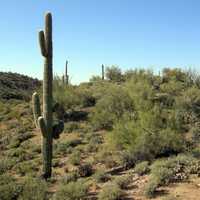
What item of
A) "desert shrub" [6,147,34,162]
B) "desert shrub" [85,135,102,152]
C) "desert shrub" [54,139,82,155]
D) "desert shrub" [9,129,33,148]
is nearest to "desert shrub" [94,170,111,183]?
"desert shrub" [85,135,102,152]

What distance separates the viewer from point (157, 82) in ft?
108

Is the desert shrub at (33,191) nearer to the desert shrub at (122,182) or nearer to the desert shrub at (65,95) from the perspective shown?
the desert shrub at (122,182)

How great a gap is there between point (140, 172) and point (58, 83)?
16777mm

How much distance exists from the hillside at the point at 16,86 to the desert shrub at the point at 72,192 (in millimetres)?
32280

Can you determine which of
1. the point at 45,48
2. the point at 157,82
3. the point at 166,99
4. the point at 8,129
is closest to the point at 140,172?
the point at 45,48

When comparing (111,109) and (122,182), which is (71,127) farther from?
(122,182)

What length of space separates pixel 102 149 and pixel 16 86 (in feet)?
135

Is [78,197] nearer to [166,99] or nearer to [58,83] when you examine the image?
[166,99]

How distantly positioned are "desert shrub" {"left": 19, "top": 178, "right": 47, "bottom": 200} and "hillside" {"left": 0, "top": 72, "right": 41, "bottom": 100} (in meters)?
31.5

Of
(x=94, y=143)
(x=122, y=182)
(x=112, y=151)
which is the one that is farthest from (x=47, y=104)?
(x=94, y=143)

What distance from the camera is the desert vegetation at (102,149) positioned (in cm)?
1129

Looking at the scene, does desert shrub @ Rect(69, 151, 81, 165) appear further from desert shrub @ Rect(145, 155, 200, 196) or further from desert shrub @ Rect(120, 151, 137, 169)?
desert shrub @ Rect(145, 155, 200, 196)

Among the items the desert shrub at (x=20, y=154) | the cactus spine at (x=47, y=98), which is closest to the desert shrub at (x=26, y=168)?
the cactus spine at (x=47, y=98)

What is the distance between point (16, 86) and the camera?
56.4m
